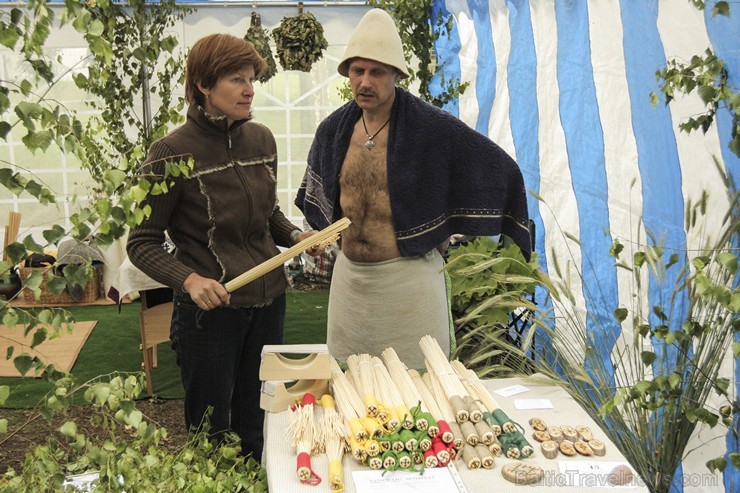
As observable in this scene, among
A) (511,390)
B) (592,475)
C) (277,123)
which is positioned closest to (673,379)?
(592,475)

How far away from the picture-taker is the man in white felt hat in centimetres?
276

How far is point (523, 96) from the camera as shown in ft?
13.3

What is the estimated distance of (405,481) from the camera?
173 cm

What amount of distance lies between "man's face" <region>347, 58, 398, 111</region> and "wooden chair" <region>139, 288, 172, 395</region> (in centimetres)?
239

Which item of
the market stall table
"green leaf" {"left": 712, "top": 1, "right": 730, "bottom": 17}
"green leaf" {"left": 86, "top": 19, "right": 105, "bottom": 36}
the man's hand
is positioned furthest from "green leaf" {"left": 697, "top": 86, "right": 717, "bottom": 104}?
"green leaf" {"left": 86, "top": 19, "right": 105, "bottom": 36}

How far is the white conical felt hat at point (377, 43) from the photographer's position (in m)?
2.61

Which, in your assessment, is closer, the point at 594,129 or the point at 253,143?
the point at 253,143

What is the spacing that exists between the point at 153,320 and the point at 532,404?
3116 millimetres

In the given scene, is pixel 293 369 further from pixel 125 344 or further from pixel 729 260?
pixel 125 344

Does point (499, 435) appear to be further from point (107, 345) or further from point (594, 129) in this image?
point (107, 345)

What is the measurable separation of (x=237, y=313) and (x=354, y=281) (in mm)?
498

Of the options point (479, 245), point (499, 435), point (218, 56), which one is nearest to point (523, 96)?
point (479, 245)

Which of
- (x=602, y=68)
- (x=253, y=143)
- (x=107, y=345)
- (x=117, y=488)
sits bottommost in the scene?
(x=107, y=345)

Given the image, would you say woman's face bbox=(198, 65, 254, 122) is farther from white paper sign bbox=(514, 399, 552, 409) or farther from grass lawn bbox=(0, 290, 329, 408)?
grass lawn bbox=(0, 290, 329, 408)
